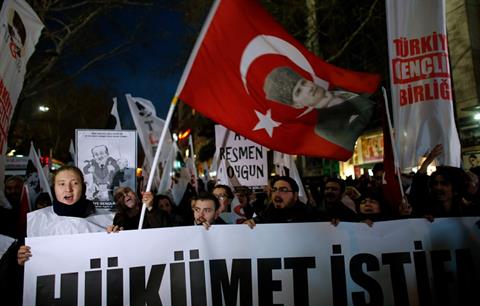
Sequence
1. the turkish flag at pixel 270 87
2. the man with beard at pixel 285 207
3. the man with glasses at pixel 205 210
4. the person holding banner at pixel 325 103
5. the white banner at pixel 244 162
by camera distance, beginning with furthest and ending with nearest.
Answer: the white banner at pixel 244 162 < the man with beard at pixel 285 207 < the person holding banner at pixel 325 103 < the man with glasses at pixel 205 210 < the turkish flag at pixel 270 87

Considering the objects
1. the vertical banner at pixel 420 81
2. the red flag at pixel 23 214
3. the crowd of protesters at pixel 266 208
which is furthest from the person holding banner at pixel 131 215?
the vertical banner at pixel 420 81

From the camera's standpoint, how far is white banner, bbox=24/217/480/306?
3395mm

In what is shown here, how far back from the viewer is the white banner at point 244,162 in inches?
336

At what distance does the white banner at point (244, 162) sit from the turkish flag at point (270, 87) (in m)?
4.32

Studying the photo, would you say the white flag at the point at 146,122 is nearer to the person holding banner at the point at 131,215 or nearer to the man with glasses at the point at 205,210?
the person holding banner at the point at 131,215

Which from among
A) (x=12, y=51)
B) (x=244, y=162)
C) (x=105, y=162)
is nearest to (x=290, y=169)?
(x=244, y=162)

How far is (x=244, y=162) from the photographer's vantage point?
8633 millimetres

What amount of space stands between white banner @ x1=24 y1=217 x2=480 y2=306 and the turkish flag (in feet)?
2.67

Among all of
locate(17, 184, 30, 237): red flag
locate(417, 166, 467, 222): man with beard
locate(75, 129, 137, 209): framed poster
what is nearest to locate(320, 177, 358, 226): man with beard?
locate(417, 166, 467, 222): man with beard

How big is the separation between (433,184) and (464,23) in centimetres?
1216

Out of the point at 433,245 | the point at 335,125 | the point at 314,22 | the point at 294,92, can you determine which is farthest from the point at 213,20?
the point at 314,22

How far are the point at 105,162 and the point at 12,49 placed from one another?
2.77m

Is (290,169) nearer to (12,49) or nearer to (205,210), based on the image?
(205,210)

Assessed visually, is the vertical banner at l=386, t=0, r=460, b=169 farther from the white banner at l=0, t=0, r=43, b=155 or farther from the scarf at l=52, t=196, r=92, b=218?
the white banner at l=0, t=0, r=43, b=155
